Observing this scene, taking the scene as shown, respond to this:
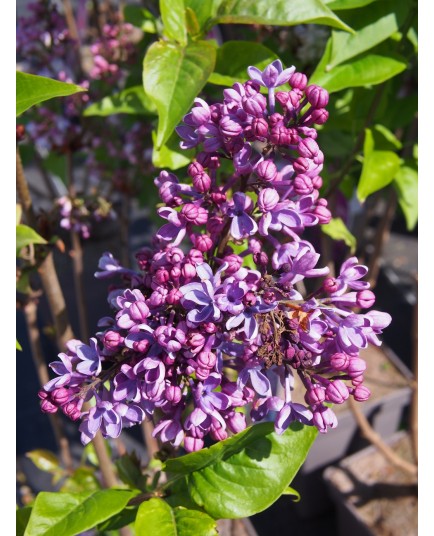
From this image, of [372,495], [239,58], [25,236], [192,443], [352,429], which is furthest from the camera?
[352,429]

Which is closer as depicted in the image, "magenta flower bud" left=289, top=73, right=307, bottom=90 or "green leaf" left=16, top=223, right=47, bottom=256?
"magenta flower bud" left=289, top=73, right=307, bottom=90

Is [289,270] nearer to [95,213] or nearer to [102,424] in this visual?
[102,424]

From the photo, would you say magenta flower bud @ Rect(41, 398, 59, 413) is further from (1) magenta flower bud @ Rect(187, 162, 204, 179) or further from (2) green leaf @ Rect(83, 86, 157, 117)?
(2) green leaf @ Rect(83, 86, 157, 117)

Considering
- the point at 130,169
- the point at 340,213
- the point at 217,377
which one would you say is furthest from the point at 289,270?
the point at 130,169

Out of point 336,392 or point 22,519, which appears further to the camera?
point 22,519

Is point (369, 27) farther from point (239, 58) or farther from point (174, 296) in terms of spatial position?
point (174, 296)

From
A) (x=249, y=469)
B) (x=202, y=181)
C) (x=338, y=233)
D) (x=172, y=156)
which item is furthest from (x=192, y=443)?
(x=338, y=233)

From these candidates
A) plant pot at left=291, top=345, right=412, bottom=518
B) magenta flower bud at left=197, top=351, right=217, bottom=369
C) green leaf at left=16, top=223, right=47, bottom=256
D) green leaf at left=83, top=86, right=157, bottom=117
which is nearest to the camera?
magenta flower bud at left=197, top=351, right=217, bottom=369

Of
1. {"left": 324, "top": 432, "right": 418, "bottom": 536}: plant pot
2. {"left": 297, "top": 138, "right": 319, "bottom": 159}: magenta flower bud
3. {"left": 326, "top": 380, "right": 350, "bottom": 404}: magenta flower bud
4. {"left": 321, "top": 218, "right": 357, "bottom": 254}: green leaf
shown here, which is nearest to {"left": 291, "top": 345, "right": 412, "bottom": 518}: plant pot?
{"left": 324, "top": 432, "right": 418, "bottom": 536}: plant pot
